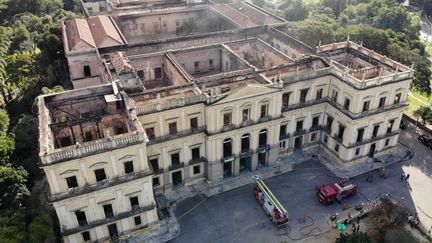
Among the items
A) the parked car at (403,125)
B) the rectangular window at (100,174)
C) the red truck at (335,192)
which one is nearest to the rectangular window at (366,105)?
the red truck at (335,192)

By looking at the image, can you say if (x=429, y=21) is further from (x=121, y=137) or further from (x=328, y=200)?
(x=121, y=137)

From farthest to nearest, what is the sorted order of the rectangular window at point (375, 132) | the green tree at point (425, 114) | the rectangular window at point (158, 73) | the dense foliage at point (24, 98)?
1. the green tree at point (425, 114)
2. the rectangular window at point (158, 73)
3. the rectangular window at point (375, 132)
4. the dense foliage at point (24, 98)

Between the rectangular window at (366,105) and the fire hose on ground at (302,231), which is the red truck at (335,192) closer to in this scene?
the fire hose on ground at (302,231)

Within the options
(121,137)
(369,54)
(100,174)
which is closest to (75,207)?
(100,174)

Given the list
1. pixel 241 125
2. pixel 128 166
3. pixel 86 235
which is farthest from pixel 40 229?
pixel 241 125

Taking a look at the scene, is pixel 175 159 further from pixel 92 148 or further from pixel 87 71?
pixel 87 71

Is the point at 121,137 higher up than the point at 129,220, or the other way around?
the point at 121,137

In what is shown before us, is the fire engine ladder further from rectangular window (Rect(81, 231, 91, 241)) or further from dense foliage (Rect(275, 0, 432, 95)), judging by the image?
dense foliage (Rect(275, 0, 432, 95))
